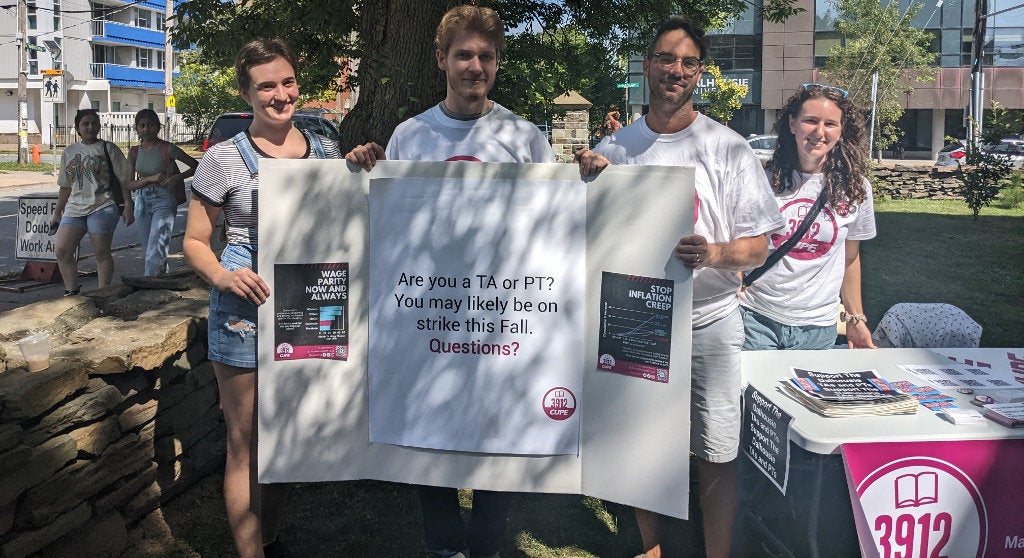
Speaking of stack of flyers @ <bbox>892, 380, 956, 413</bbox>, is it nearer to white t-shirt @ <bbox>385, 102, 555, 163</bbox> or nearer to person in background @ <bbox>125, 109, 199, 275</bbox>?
white t-shirt @ <bbox>385, 102, 555, 163</bbox>

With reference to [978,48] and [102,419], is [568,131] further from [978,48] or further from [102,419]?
[102,419]

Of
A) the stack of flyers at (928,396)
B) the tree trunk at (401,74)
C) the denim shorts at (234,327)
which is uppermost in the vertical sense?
the tree trunk at (401,74)

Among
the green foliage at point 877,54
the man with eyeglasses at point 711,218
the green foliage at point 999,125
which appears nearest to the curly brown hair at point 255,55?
the man with eyeglasses at point 711,218

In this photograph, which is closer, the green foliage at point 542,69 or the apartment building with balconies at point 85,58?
the green foliage at point 542,69

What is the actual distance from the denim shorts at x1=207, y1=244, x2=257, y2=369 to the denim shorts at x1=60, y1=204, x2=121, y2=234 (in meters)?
6.29

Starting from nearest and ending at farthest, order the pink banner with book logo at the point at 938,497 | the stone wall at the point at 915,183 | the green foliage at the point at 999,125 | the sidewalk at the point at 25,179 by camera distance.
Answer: the pink banner with book logo at the point at 938,497, the green foliage at the point at 999,125, the stone wall at the point at 915,183, the sidewalk at the point at 25,179

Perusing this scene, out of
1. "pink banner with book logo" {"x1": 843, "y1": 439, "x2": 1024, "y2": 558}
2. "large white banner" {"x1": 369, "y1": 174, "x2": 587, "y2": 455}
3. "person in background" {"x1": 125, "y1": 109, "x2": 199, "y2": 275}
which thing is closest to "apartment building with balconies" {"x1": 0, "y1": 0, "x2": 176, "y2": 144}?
"person in background" {"x1": 125, "y1": 109, "x2": 199, "y2": 275}

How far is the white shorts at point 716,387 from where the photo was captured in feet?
10.7

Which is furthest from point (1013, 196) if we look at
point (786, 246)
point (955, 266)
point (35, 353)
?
point (35, 353)

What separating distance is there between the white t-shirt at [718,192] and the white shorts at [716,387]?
0.20 ft

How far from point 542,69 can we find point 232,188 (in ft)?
19.6

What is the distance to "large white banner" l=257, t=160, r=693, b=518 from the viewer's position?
2986 mm

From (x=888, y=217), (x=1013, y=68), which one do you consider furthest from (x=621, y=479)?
(x=1013, y=68)

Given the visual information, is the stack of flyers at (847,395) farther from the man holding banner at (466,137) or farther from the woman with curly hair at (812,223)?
the man holding banner at (466,137)
